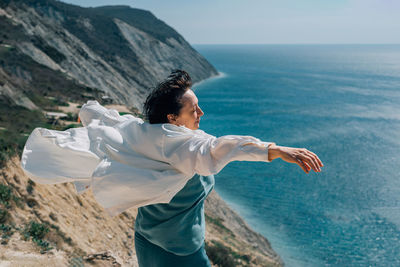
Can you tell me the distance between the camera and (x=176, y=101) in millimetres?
2324

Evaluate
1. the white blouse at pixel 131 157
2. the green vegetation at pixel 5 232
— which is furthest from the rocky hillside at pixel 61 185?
the white blouse at pixel 131 157

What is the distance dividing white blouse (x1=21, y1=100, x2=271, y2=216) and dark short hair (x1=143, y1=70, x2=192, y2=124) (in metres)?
0.13

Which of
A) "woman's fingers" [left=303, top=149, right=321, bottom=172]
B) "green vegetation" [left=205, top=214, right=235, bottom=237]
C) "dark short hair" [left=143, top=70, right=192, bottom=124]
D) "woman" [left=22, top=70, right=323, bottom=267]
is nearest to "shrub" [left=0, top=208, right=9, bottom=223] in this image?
"woman" [left=22, top=70, right=323, bottom=267]

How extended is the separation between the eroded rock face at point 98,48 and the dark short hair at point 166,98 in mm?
9289

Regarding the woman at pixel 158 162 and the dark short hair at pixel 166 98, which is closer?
the woman at pixel 158 162

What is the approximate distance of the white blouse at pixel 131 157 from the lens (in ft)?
6.61

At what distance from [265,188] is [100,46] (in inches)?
1670

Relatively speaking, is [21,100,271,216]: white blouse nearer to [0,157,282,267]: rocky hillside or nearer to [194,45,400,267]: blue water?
[0,157,282,267]: rocky hillside

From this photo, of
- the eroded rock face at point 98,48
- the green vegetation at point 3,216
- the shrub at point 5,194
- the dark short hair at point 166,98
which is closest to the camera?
the dark short hair at point 166,98

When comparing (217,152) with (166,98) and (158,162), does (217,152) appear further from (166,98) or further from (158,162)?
(166,98)

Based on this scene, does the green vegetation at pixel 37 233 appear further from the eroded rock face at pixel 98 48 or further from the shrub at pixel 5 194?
the eroded rock face at pixel 98 48

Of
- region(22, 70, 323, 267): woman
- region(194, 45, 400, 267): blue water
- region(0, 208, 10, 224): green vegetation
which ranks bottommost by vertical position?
region(194, 45, 400, 267): blue water

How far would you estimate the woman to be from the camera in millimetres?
2025

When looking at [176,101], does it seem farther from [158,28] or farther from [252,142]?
[158,28]
